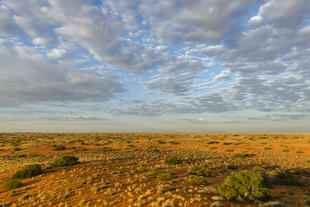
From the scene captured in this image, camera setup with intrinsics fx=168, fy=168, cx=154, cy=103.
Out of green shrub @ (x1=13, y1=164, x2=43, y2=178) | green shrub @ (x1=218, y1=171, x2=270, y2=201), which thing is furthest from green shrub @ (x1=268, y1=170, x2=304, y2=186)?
green shrub @ (x1=13, y1=164, x2=43, y2=178)

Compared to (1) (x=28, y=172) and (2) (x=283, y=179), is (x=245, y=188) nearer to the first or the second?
(2) (x=283, y=179)

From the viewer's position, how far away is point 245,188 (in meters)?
10.8

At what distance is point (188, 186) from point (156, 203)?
466 cm

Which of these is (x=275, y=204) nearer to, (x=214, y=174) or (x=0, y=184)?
(x=214, y=174)

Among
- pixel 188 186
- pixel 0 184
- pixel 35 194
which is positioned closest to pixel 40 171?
pixel 0 184

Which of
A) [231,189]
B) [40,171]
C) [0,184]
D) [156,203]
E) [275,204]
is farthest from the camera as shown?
[40,171]

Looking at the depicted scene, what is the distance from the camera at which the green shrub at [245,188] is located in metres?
10.4

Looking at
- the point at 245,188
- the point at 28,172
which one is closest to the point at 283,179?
the point at 245,188

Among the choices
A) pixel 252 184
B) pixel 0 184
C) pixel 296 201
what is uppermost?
pixel 252 184

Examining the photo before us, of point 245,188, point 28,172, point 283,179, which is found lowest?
point 28,172

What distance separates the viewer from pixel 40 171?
18484 mm

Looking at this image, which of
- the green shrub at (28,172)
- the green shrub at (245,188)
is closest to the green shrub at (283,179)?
the green shrub at (245,188)

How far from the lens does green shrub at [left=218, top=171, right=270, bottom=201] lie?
10.4 meters

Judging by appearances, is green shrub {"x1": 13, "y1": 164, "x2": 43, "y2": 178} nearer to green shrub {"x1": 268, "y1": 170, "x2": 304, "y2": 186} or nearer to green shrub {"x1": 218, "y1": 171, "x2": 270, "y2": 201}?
green shrub {"x1": 218, "y1": 171, "x2": 270, "y2": 201}
